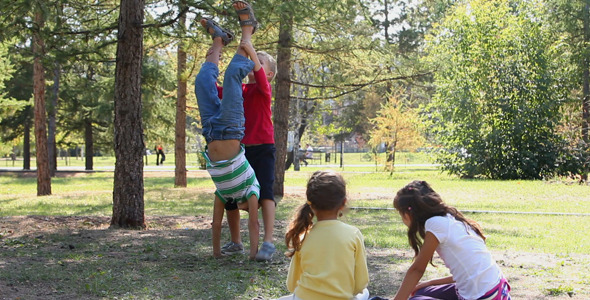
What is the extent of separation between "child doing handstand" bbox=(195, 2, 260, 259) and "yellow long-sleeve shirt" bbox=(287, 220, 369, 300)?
1.83 metres

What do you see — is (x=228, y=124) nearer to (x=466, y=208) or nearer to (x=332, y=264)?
(x=332, y=264)

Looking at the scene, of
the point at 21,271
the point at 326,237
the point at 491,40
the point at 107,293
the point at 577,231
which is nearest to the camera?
the point at 326,237

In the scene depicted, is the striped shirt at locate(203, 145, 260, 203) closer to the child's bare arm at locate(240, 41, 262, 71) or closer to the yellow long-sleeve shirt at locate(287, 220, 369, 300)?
the child's bare arm at locate(240, 41, 262, 71)

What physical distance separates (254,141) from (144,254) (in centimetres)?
164

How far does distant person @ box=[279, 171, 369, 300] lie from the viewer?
3211 millimetres

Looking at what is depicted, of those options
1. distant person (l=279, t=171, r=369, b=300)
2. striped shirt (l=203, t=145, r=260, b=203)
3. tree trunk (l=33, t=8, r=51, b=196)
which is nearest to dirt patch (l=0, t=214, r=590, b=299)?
striped shirt (l=203, t=145, r=260, b=203)

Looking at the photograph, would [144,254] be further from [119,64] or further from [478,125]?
[478,125]

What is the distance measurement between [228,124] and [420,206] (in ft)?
6.79

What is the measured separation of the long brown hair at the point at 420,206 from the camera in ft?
11.1

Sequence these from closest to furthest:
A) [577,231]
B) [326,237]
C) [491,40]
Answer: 1. [326,237]
2. [577,231]
3. [491,40]

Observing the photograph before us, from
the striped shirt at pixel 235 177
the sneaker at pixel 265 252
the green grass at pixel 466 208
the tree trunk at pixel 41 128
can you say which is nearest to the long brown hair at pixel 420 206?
the striped shirt at pixel 235 177

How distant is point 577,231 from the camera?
8.64 m

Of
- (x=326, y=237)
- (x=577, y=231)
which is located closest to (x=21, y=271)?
(x=326, y=237)

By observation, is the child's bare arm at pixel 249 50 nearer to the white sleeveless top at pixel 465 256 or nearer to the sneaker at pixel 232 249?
the sneaker at pixel 232 249
